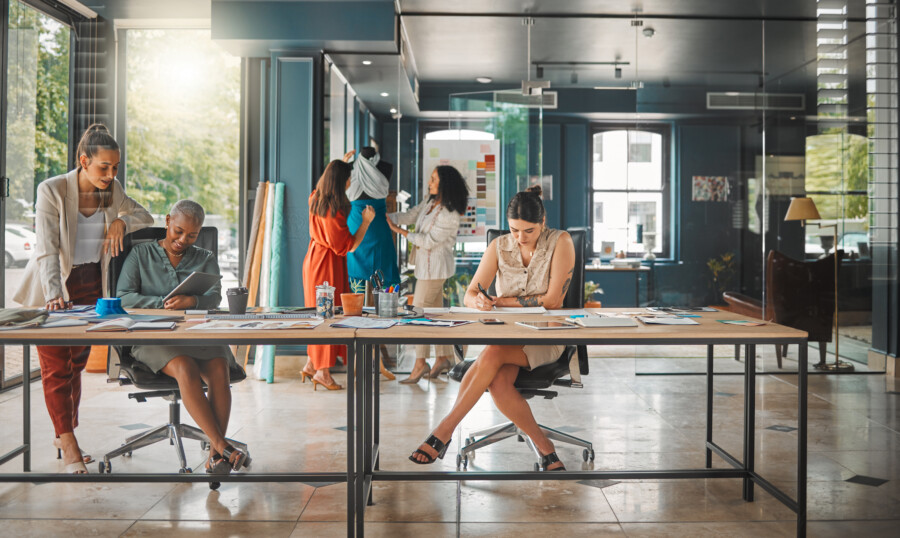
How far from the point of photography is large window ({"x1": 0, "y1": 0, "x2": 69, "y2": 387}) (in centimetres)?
493

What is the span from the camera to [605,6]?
223 inches

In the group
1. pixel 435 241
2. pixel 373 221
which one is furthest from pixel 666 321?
pixel 373 221

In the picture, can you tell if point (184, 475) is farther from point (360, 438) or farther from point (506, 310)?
point (506, 310)

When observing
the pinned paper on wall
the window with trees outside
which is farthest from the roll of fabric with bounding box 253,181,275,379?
the pinned paper on wall

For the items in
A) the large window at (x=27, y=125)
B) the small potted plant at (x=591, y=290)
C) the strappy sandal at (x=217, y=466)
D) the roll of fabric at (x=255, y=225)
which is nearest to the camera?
the strappy sandal at (x=217, y=466)

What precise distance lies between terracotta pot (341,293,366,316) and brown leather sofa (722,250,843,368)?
403 centimetres

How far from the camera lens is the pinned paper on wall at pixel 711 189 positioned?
6.11 m

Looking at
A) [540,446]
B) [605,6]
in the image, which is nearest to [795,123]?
[605,6]

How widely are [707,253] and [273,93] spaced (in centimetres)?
383

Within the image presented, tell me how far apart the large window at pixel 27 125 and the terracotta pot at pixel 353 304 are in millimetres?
3184

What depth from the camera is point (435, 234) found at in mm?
5293

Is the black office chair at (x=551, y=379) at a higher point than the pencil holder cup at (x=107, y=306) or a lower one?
lower

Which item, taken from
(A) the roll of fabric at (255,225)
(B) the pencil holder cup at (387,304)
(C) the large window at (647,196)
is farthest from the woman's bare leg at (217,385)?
(C) the large window at (647,196)

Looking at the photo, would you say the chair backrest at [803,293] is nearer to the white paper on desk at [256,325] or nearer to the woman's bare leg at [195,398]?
the white paper on desk at [256,325]
